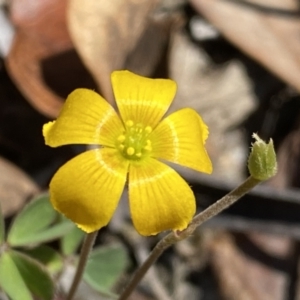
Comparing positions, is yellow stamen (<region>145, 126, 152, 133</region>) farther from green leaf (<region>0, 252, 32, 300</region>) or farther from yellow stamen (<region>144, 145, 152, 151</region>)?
green leaf (<region>0, 252, 32, 300</region>)

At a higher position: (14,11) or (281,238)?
(14,11)

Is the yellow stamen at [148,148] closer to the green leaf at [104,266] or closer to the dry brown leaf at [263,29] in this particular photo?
the green leaf at [104,266]

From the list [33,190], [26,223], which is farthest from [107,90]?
[26,223]

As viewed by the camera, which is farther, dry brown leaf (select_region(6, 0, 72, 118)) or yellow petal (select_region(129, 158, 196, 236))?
dry brown leaf (select_region(6, 0, 72, 118))

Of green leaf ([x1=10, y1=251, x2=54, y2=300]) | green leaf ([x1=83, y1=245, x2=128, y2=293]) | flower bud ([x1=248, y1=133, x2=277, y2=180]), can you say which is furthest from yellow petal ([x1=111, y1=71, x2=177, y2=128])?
green leaf ([x1=83, y1=245, x2=128, y2=293])

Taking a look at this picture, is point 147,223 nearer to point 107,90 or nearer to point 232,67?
point 107,90

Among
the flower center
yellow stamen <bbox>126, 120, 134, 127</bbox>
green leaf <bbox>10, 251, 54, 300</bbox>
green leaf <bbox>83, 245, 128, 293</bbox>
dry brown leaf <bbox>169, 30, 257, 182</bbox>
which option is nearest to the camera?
the flower center
